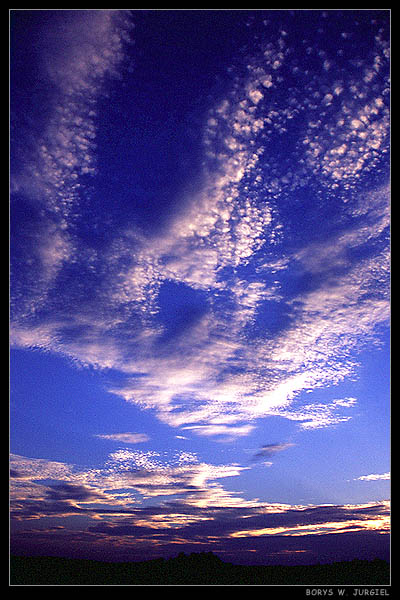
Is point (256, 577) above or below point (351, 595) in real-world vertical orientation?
below

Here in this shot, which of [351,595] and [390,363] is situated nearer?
[390,363]

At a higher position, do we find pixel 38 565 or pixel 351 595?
pixel 351 595

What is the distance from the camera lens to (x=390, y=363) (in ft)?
29.9
